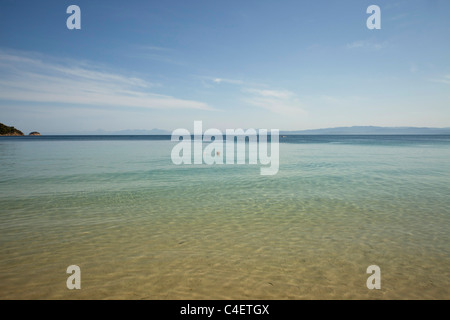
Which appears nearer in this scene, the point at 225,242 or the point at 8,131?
the point at 225,242

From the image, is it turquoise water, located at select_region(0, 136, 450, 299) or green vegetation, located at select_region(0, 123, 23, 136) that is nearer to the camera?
turquoise water, located at select_region(0, 136, 450, 299)

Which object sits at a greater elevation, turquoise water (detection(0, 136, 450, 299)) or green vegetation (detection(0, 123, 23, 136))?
green vegetation (detection(0, 123, 23, 136))

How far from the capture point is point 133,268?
5629 millimetres

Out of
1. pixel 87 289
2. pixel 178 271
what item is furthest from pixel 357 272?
pixel 87 289

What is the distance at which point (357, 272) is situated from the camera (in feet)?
17.9

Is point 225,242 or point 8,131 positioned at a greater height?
point 8,131

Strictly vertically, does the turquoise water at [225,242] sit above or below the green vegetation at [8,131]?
below

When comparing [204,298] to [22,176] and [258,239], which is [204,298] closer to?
[258,239]

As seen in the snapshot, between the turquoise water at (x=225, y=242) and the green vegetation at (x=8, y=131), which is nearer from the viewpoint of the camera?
the turquoise water at (x=225, y=242)

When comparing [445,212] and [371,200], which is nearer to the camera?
[445,212]
